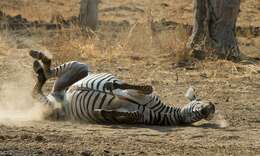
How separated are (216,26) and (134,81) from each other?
7.53 feet

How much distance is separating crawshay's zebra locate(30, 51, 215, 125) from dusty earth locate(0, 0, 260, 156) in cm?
13

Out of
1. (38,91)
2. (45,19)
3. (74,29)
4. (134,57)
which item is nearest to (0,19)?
(45,19)

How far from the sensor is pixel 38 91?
8.80m

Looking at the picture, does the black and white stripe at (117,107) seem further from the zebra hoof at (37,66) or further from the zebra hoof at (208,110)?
the zebra hoof at (37,66)

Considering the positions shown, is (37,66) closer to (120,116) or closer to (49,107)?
(49,107)

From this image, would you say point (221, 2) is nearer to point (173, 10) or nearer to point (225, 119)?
A: point (225, 119)

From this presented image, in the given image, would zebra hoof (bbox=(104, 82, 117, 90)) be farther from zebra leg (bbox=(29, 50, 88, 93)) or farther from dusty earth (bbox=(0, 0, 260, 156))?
zebra leg (bbox=(29, 50, 88, 93))

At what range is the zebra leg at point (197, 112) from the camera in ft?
25.8

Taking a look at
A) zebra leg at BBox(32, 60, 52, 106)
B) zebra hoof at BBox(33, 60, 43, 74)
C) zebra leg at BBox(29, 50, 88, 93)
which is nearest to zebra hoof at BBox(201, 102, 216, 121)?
zebra leg at BBox(29, 50, 88, 93)

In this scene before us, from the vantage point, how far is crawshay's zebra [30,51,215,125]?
25.7 feet

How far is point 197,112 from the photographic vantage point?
26.0 feet

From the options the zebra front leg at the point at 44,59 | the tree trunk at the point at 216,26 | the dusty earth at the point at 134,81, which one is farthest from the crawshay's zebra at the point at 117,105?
the tree trunk at the point at 216,26

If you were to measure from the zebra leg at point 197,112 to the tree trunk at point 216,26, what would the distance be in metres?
5.02

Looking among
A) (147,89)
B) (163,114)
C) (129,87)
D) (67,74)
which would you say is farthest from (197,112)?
(67,74)
